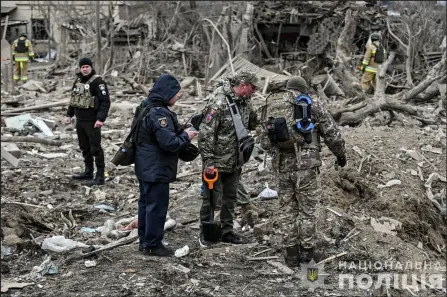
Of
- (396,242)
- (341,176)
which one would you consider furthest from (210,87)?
(396,242)

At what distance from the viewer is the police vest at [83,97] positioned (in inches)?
307

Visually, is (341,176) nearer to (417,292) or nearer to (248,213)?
(248,213)

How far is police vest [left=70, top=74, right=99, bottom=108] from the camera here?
780cm

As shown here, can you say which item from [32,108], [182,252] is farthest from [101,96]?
[32,108]

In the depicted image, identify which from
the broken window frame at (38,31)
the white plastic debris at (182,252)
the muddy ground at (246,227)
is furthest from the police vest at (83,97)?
the broken window frame at (38,31)

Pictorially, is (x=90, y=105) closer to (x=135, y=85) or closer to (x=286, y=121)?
(x=286, y=121)

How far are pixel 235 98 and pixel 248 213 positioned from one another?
5.07 ft

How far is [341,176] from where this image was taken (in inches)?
290

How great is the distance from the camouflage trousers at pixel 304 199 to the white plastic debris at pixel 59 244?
207 centimetres

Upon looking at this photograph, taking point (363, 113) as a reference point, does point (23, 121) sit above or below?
below

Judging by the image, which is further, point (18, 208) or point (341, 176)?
point (341, 176)

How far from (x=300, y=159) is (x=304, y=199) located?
0.37 meters

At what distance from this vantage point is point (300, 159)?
5.12m

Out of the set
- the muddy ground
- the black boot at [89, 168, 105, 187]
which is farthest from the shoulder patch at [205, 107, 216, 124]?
the black boot at [89, 168, 105, 187]
